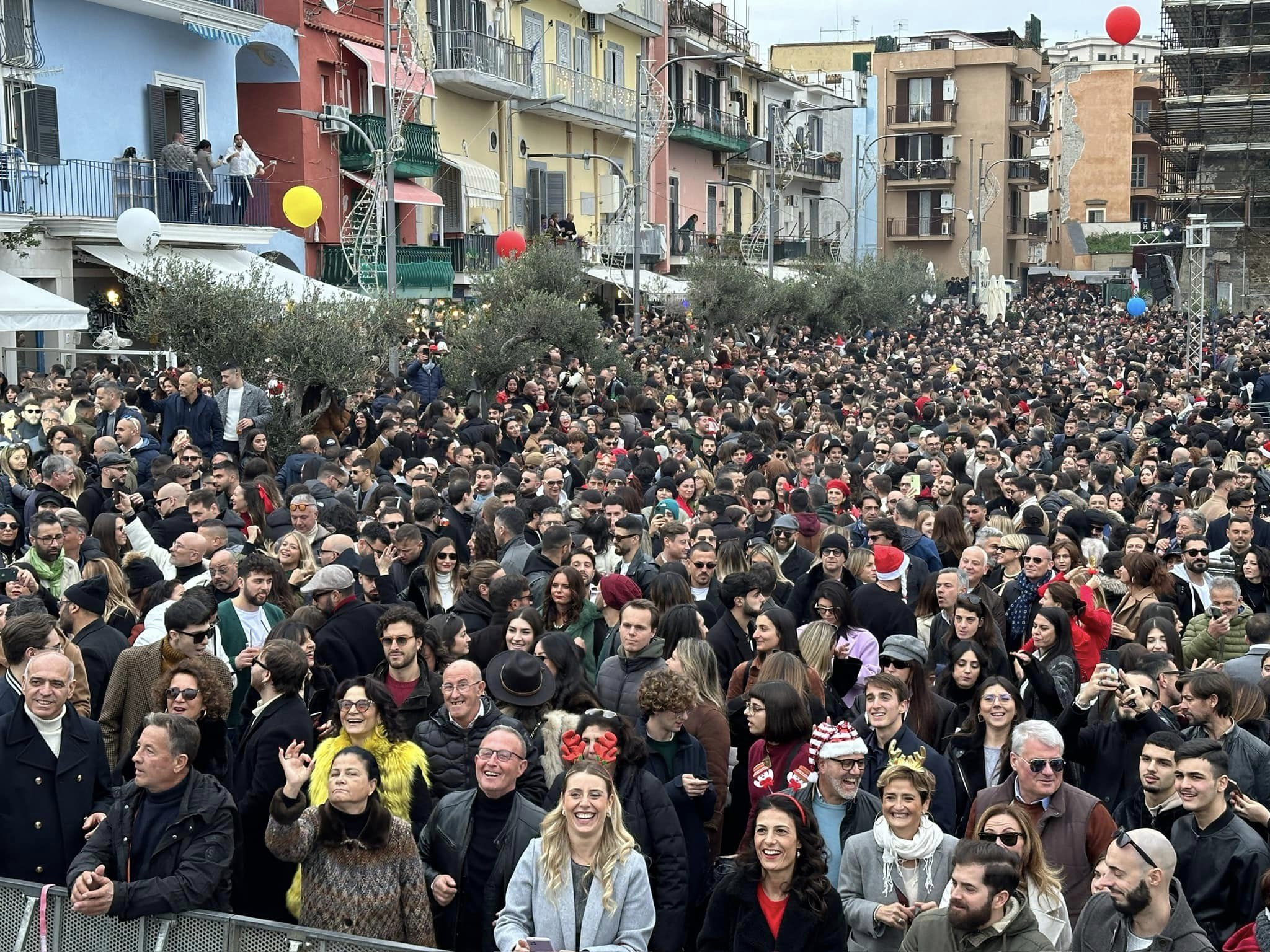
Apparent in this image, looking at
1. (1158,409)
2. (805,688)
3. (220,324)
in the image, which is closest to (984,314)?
(1158,409)

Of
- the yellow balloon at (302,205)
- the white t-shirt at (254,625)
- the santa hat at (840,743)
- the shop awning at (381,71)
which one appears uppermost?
the shop awning at (381,71)

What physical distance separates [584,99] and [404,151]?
40.1 ft

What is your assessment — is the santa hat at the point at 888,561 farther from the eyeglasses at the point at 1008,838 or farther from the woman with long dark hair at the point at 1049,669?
the eyeglasses at the point at 1008,838

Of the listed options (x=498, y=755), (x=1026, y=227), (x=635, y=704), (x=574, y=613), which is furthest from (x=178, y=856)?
(x=1026, y=227)

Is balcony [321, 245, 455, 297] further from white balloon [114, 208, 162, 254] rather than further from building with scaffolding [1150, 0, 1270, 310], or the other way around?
building with scaffolding [1150, 0, 1270, 310]

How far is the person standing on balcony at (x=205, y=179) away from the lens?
25.0 metres

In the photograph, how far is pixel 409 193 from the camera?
3078cm

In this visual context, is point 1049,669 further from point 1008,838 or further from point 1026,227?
point 1026,227

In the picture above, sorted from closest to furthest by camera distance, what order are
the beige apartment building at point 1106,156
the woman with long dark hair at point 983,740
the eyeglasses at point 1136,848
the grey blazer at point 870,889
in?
the eyeglasses at point 1136,848 < the grey blazer at point 870,889 < the woman with long dark hair at point 983,740 < the beige apartment building at point 1106,156

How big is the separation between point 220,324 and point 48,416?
3.55 meters

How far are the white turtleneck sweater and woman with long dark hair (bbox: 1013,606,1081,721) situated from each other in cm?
392

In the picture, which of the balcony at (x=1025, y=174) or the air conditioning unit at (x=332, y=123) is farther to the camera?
the balcony at (x=1025, y=174)

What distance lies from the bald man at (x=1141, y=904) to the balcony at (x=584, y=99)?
33926 mm

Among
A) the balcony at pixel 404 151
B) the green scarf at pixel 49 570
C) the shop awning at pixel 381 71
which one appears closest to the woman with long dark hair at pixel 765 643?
the green scarf at pixel 49 570
